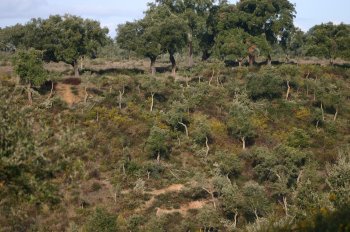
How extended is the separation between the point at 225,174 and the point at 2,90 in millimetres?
35841

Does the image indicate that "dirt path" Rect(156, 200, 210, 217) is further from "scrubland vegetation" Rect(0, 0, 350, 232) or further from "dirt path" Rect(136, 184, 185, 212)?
"dirt path" Rect(136, 184, 185, 212)

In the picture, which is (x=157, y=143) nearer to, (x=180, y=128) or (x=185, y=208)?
(x=180, y=128)

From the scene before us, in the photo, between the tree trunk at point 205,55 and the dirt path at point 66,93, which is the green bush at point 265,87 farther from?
the dirt path at point 66,93

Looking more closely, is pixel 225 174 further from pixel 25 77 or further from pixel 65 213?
pixel 25 77

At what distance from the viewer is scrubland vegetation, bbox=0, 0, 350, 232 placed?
2433cm

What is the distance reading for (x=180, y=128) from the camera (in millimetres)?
60469

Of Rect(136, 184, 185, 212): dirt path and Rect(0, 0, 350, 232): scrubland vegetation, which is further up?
Rect(0, 0, 350, 232): scrubland vegetation

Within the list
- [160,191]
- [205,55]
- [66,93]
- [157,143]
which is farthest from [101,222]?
[205,55]

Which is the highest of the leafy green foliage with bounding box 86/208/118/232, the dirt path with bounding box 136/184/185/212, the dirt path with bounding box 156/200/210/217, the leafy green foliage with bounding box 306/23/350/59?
the leafy green foliage with bounding box 306/23/350/59

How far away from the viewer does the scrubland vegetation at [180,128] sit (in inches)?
958

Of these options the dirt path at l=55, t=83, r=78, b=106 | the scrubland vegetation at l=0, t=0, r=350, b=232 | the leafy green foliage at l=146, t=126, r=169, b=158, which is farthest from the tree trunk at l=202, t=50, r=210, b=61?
the leafy green foliage at l=146, t=126, r=169, b=158

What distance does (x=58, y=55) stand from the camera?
71.1 metres

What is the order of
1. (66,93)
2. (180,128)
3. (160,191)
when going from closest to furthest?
(160,191) → (180,128) → (66,93)

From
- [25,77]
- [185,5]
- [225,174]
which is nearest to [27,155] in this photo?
[225,174]
